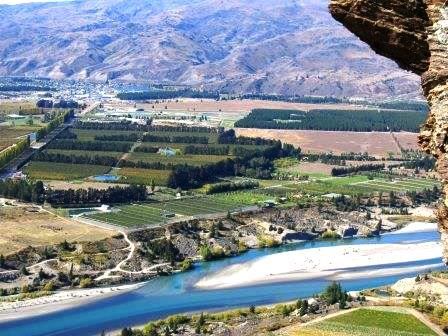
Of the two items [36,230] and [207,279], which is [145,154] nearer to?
[36,230]

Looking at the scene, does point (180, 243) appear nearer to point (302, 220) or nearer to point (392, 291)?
point (302, 220)

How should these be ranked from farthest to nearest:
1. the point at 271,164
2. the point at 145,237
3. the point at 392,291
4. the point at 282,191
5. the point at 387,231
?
the point at 271,164 → the point at 282,191 → the point at 387,231 → the point at 145,237 → the point at 392,291

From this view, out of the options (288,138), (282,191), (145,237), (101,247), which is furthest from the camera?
(288,138)

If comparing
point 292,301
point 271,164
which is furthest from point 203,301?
point 271,164

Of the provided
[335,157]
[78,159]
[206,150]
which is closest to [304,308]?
[78,159]

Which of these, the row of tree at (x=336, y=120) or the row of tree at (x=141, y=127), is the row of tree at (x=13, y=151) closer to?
the row of tree at (x=141, y=127)

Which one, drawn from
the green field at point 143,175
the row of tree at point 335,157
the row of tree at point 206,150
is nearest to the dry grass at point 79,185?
the green field at point 143,175
